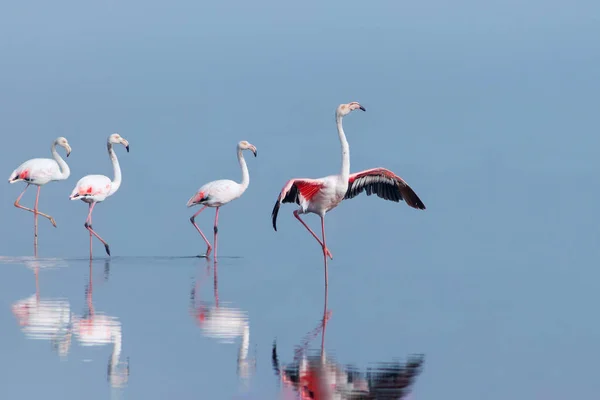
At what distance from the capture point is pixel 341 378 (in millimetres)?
9164

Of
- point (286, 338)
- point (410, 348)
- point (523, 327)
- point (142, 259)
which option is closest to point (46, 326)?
point (286, 338)

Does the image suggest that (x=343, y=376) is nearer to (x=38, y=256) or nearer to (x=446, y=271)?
(x=446, y=271)

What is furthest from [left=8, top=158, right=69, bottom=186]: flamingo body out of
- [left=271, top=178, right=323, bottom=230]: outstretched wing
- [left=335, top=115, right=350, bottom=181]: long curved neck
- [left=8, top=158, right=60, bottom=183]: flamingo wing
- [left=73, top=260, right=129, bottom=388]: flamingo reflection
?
[left=73, top=260, right=129, bottom=388]: flamingo reflection

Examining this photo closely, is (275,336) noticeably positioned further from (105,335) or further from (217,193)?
(217,193)

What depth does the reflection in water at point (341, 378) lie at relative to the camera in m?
8.66

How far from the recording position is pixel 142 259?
18734 millimetres

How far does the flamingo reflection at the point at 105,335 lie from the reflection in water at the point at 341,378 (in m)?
1.20

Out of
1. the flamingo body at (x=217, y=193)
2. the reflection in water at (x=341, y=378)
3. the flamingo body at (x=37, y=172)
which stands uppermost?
the flamingo body at (x=37, y=172)

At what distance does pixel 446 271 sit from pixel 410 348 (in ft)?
23.0

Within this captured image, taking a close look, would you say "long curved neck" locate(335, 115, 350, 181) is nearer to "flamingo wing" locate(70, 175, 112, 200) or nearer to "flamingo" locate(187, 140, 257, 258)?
"flamingo" locate(187, 140, 257, 258)

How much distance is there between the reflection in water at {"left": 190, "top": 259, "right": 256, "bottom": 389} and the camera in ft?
31.4

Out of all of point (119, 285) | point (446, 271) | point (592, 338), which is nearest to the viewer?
point (592, 338)

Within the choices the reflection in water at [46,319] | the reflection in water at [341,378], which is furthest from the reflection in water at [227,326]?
the reflection in water at [46,319]

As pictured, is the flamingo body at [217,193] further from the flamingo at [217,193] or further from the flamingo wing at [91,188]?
the flamingo wing at [91,188]
